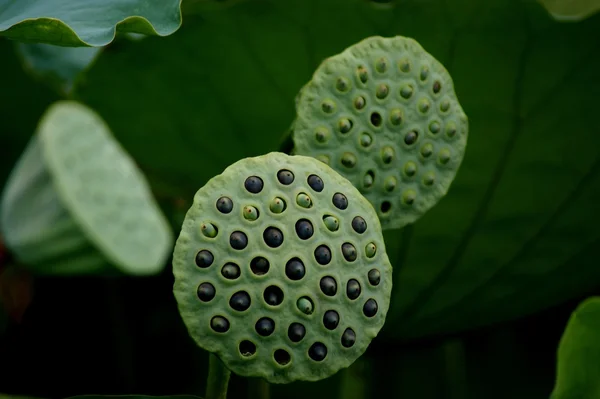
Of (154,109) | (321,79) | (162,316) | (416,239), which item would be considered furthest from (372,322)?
(162,316)

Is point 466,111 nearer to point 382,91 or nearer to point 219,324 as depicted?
point 382,91

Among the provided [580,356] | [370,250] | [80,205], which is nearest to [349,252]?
[370,250]

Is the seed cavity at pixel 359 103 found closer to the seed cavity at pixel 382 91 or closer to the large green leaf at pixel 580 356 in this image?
the seed cavity at pixel 382 91

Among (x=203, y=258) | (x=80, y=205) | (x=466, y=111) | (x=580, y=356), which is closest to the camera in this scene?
(x=203, y=258)

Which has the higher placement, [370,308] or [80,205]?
[370,308]

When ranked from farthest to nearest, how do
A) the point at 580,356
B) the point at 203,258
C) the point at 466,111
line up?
1. the point at 466,111
2. the point at 580,356
3. the point at 203,258

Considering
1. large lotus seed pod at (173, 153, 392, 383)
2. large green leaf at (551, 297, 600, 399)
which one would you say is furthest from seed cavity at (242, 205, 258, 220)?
large green leaf at (551, 297, 600, 399)

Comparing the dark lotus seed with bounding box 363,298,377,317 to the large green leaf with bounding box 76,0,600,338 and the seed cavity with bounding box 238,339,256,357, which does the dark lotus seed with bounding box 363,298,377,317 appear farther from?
the large green leaf with bounding box 76,0,600,338
